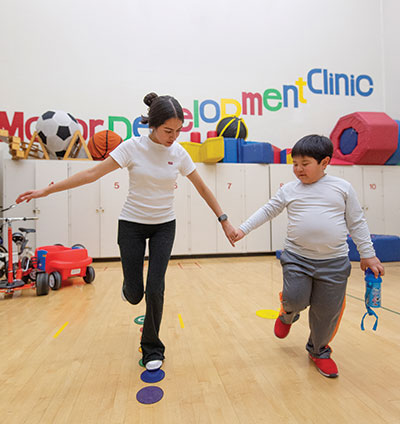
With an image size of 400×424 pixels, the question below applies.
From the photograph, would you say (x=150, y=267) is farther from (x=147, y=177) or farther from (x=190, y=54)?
(x=190, y=54)

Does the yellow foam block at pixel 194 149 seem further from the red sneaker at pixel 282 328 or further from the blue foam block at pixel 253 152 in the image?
the red sneaker at pixel 282 328

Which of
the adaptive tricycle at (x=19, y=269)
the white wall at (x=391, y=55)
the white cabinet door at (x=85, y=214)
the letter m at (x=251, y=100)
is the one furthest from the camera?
the white wall at (x=391, y=55)

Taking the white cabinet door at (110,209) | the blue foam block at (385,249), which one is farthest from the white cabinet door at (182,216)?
the blue foam block at (385,249)

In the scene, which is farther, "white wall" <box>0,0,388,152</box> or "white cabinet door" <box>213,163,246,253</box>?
"white wall" <box>0,0,388,152</box>

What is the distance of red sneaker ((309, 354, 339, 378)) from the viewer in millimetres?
1324

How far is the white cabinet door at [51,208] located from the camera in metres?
4.39

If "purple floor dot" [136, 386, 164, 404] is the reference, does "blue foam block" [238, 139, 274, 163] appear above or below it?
above

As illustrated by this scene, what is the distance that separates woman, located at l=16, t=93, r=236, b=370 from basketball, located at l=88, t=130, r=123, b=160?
3.30 m

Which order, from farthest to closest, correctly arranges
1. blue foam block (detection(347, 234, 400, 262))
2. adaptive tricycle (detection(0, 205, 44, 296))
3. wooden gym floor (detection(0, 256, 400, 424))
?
blue foam block (detection(347, 234, 400, 262))
adaptive tricycle (detection(0, 205, 44, 296))
wooden gym floor (detection(0, 256, 400, 424))

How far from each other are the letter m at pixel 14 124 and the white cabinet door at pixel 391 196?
6.18 m


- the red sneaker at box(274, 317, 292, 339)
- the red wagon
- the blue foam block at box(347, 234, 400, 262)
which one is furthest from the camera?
the blue foam block at box(347, 234, 400, 262)

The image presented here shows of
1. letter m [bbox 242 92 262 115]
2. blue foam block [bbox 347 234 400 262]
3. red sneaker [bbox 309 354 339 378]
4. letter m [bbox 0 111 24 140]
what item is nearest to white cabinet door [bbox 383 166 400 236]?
blue foam block [bbox 347 234 400 262]

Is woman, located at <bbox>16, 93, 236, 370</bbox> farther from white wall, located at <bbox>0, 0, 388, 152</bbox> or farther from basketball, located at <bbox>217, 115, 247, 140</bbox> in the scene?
white wall, located at <bbox>0, 0, 388, 152</bbox>

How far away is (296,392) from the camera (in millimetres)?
1210
